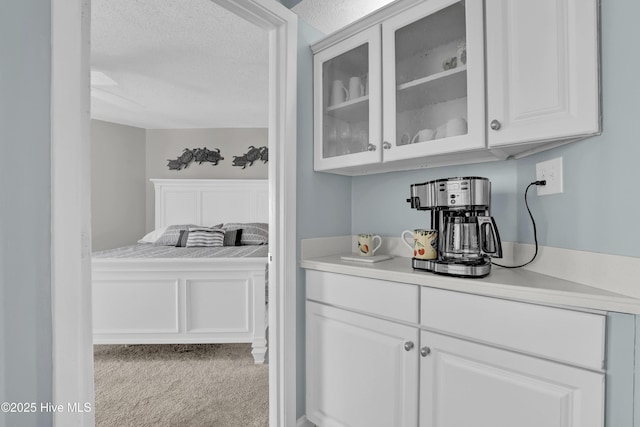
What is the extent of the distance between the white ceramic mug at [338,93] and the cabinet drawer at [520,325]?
3.41ft

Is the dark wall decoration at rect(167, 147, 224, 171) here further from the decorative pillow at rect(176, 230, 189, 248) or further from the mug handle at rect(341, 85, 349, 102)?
the mug handle at rect(341, 85, 349, 102)

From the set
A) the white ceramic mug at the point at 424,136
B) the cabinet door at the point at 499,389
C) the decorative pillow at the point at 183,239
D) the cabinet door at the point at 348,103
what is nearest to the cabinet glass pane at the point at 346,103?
the cabinet door at the point at 348,103

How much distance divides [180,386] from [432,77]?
2.35 metres

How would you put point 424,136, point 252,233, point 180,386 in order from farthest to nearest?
point 252,233, point 180,386, point 424,136

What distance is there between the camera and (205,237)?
3816 mm

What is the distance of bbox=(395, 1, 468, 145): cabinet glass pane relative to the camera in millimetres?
1287

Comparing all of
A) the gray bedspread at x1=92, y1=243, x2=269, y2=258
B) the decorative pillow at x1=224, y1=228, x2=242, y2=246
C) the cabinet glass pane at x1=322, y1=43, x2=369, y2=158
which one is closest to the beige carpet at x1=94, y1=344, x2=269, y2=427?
the gray bedspread at x1=92, y1=243, x2=269, y2=258

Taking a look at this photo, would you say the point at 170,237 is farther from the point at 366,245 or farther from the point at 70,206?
the point at 70,206

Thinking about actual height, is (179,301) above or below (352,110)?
below

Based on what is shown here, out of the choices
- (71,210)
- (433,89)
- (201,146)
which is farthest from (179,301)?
(201,146)

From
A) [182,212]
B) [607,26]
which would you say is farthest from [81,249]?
[182,212]

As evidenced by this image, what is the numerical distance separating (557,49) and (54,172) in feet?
4.99

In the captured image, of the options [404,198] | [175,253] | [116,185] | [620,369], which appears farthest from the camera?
[116,185]

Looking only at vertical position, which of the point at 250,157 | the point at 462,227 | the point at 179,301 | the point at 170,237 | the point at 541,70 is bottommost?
the point at 179,301
